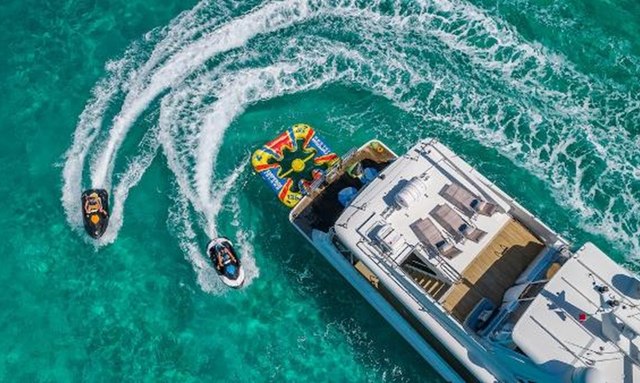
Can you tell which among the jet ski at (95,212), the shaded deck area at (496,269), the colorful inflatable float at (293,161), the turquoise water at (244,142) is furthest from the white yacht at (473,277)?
the jet ski at (95,212)

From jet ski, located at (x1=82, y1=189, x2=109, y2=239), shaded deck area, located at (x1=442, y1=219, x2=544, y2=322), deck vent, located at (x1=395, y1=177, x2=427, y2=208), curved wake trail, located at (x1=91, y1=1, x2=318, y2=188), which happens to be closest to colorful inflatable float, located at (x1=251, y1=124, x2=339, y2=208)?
deck vent, located at (x1=395, y1=177, x2=427, y2=208)

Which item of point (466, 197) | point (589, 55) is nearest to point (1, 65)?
point (466, 197)

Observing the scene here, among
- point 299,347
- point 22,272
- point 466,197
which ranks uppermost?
point 466,197

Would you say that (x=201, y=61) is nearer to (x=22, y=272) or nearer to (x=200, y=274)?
(x=200, y=274)

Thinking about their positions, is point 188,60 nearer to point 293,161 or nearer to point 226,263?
point 293,161

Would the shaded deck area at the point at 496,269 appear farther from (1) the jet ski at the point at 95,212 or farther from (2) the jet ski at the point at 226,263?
(1) the jet ski at the point at 95,212

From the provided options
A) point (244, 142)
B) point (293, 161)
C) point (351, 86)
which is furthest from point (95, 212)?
point (351, 86)
